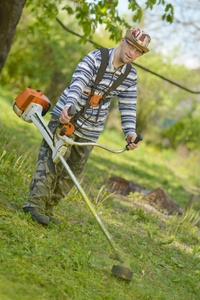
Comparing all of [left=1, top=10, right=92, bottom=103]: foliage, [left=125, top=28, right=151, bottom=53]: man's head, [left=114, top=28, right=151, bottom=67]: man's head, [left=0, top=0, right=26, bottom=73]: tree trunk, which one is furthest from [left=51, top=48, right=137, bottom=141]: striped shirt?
[left=1, top=10, right=92, bottom=103]: foliage

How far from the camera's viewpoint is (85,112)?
3.55 metres

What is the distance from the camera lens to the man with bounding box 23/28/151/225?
3352mm

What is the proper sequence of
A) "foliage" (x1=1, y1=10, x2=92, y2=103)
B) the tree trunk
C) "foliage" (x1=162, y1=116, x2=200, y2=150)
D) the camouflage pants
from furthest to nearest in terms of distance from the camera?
"foliage" (x1=162, y1=116, x2=200, y2=150)
"foliage" (x1=1, y1=10, x2=92, y2=103)
the tree trunk
the camouflage pants

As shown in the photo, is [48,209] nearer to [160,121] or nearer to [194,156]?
[194,156]

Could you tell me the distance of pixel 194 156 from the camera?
1752cm

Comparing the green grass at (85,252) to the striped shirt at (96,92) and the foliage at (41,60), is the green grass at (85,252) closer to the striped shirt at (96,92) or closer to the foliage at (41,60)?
the striped shirt at (96,92)

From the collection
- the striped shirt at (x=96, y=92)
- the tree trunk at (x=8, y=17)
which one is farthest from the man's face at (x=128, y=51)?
the tree trunk at (x=8, y=17)

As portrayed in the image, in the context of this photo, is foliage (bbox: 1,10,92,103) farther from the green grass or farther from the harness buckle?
the harness buckle

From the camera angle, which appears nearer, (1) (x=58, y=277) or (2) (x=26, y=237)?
(1) (x=58, y=277)

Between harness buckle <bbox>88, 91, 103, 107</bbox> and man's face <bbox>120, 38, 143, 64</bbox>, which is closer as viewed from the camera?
man's face <bbox>120, 38, 143, 64</bbox>

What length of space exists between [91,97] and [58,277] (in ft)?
5.04

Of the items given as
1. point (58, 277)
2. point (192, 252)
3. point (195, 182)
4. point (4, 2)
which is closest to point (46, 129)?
point (58, 277)

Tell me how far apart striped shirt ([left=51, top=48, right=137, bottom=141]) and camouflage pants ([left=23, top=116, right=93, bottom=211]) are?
137 mm

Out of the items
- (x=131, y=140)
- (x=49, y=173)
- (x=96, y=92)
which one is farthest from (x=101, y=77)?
(x=49, y=173)
